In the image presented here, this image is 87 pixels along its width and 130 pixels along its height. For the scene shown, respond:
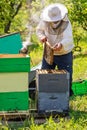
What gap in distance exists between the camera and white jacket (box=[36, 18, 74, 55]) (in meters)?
5.47

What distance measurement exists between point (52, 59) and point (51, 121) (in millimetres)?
1300

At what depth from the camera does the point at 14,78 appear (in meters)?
4.95

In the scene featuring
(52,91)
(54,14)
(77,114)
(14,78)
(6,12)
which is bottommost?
(77,114)

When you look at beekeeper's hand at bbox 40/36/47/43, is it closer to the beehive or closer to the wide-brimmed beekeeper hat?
the wide-brimmed beekeeper hat

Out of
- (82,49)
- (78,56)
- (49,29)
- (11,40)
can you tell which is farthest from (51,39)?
(82,49)

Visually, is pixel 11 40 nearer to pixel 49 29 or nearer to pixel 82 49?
pixel 49 29

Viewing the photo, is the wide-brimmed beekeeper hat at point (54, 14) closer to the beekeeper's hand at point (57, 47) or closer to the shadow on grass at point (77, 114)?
the beekeeper's hand at point (57, 47)

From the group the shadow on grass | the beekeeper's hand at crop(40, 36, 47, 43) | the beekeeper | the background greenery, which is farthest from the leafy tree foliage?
the shadow on grass

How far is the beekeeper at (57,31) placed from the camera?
5.46m

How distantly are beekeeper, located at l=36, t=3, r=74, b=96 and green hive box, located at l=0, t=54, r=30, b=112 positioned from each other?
684 mm

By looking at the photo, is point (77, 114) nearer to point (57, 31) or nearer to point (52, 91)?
point (52, 91)

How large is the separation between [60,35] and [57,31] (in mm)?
87

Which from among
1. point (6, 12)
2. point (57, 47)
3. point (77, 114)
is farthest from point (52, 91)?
point (6, 12)

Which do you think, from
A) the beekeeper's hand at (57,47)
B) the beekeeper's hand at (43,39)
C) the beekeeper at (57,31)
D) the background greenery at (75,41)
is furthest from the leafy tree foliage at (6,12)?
the beekeeper's hand at (57,47)
